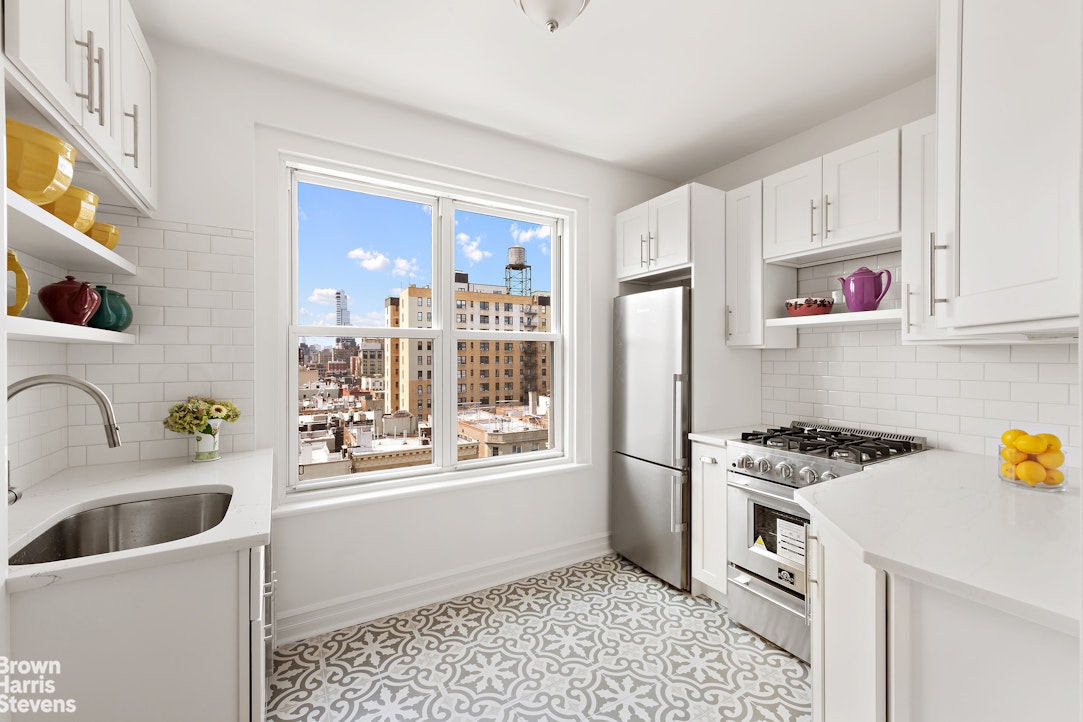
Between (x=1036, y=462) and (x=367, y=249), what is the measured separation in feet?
9.84

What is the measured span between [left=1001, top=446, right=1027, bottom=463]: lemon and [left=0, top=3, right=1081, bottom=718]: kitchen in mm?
488


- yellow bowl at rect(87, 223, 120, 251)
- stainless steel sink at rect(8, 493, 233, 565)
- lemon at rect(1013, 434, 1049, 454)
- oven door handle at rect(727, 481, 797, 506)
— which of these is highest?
yellow bowl at rect(87, 223, 120, 251)

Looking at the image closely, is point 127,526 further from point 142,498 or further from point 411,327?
point 411,327

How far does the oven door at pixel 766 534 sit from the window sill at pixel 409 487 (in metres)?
1.04

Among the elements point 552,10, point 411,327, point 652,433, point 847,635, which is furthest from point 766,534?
point 552,10

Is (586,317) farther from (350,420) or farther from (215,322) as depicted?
(215,322)

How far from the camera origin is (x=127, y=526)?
1516 millimetres

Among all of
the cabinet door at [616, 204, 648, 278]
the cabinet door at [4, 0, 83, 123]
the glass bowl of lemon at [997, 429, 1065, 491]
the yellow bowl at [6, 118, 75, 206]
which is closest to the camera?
the cabinet door at [4, 0, 83, 123]

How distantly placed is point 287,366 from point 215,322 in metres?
0.39

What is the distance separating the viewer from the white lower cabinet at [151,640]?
101cm

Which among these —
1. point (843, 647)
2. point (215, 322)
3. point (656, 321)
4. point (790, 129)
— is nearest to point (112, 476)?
point (215, 322)

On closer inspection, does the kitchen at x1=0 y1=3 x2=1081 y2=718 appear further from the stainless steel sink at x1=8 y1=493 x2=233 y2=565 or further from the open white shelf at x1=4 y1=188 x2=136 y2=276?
the stainless steel sink at x1=8 y1=493 x2=233 y2=565

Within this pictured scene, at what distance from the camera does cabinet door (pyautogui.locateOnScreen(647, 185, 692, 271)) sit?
2719 mm

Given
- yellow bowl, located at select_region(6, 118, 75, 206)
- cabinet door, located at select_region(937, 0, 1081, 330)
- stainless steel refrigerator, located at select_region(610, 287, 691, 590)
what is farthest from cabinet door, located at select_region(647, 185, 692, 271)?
yellow bowl, located at select_region(6, 118, 75, 206)
